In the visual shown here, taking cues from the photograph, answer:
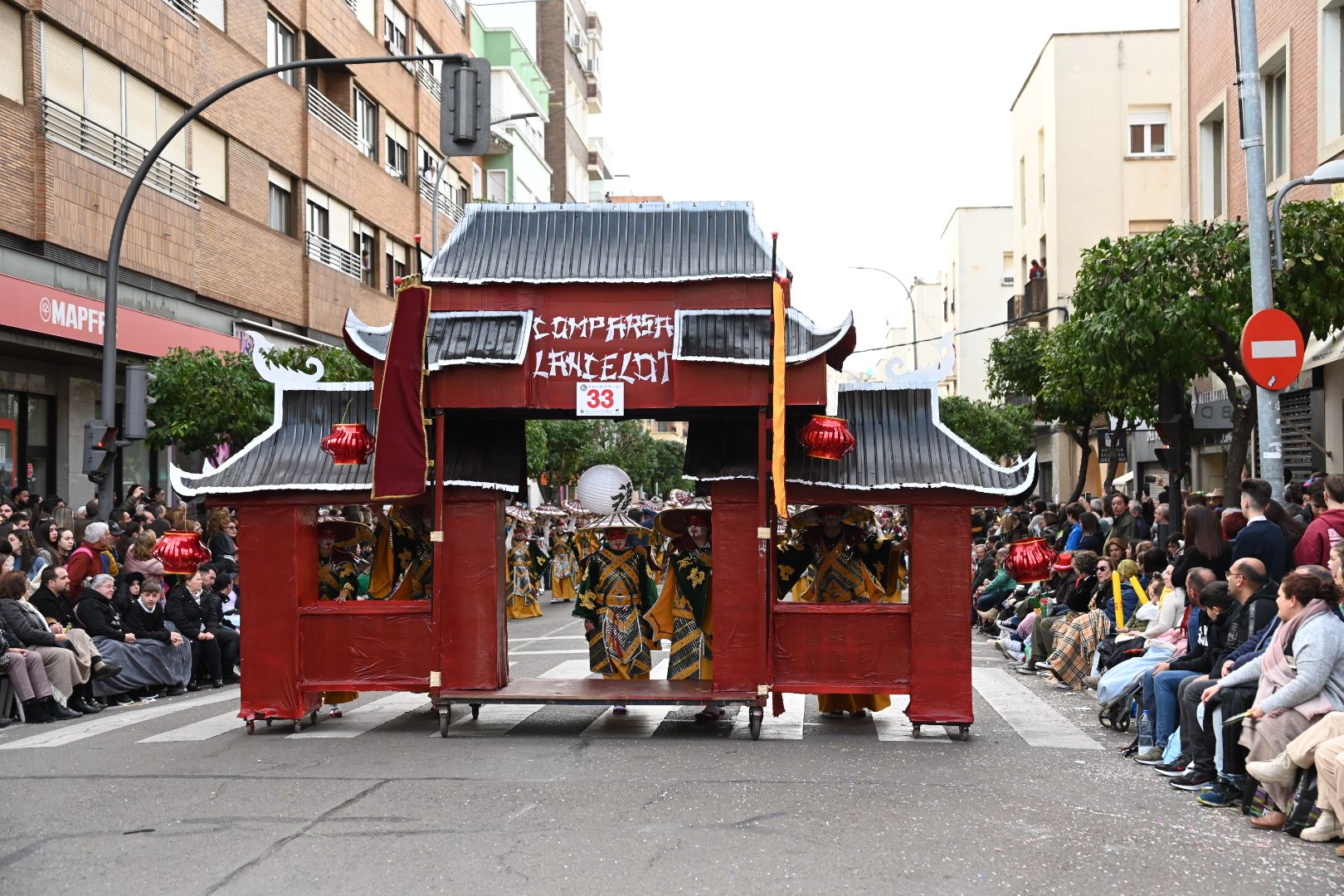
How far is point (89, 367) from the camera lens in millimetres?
24000

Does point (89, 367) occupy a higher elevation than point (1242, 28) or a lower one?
lower

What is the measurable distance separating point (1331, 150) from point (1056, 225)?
71.3ft

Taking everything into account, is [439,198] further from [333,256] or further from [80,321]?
[80,321]

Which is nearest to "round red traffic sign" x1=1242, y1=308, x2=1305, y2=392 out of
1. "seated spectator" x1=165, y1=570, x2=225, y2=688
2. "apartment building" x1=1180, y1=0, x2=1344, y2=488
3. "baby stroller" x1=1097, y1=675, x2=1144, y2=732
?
"baby stroller" x1=1097, y1=675, x2=1144, y2=732

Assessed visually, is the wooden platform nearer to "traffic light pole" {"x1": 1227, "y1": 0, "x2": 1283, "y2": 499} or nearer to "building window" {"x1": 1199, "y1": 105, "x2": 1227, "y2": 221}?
"traffic light pole" {"x1": 1227, "y1": 0, "x2": 1283, "y2": 499}

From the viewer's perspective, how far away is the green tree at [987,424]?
4125cm

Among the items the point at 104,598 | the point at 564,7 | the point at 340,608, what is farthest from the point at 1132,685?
the point at 564,7

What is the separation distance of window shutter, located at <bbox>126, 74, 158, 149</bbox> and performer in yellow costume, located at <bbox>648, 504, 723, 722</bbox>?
623 inches

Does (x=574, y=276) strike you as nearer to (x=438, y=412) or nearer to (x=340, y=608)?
(x=438, y=412)

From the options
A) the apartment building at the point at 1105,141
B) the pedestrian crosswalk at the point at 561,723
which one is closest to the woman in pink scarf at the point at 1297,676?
the pedestrian crosswalk at the point at 561,723

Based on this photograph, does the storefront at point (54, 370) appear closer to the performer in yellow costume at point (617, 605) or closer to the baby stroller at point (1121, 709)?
the performer in yellow costume at point (617, 605)

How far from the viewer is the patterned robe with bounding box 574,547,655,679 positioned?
40.5ft

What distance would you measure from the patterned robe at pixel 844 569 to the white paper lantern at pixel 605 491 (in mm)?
1424

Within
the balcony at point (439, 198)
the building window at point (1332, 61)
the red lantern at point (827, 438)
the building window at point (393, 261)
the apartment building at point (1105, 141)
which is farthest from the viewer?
the balcony at point (439, 198)
